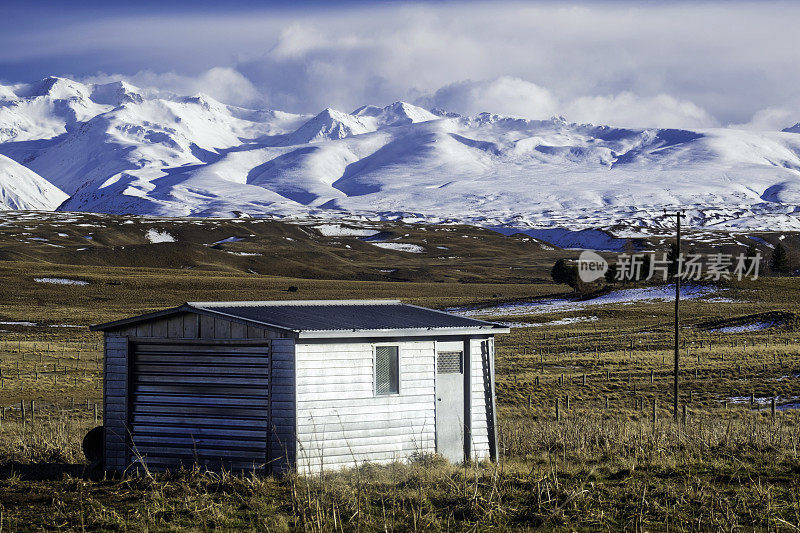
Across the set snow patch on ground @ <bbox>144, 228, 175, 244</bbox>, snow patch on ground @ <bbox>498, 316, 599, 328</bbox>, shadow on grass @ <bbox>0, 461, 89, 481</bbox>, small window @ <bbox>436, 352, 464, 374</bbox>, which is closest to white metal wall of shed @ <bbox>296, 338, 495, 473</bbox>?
small window @ <bbox>436, 352, 464, 374</bbox>

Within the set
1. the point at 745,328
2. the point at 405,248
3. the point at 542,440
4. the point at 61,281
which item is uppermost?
the point at 405,248

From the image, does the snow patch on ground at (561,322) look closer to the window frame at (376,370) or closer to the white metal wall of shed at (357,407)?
the white metal wall of shed at (357,407)

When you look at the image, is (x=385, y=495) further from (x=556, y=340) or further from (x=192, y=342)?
(x=556, y=340)

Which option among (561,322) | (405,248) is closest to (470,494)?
(561,322)

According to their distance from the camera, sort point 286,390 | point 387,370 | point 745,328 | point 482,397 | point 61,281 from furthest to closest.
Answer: point 61,281 → point 745,328 → point 482,397 → point 387,370 → point 286,390

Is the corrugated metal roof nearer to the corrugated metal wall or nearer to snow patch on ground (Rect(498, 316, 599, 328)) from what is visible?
the corrugated metal wall

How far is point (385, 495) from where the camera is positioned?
13.8m

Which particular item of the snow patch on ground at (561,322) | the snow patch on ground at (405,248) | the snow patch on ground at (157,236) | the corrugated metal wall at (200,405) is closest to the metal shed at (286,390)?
the corrugated metal wall at (200,405)

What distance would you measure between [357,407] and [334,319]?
204 cm

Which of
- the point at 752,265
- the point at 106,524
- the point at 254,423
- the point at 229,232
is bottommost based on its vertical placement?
the point at 106,524

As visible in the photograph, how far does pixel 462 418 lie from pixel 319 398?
11.0ft

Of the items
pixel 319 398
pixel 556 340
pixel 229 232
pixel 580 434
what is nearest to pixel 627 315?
pixel 556 340

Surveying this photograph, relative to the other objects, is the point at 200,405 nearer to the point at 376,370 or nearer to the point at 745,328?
→ the point at 376,370

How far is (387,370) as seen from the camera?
669 inches
